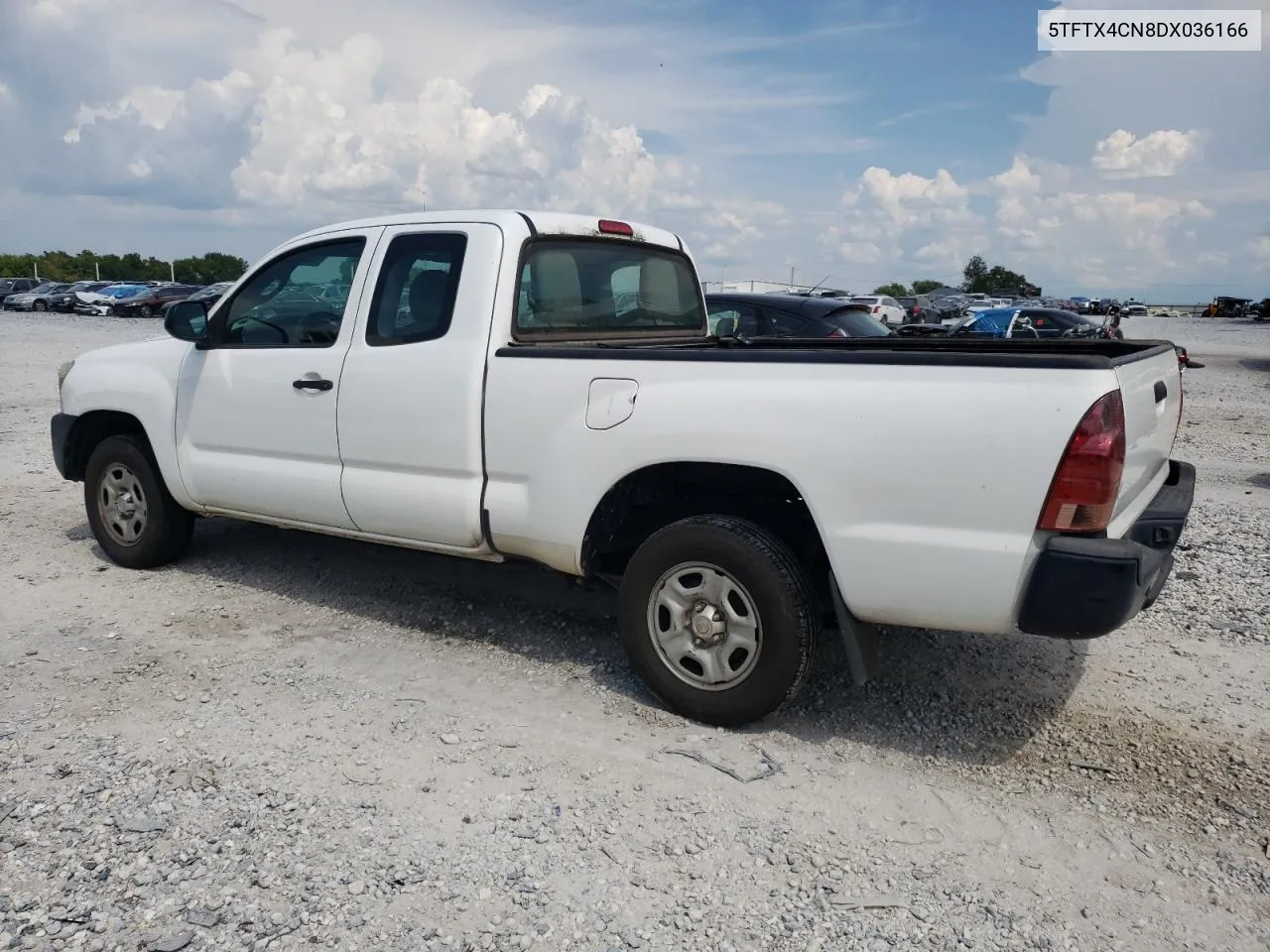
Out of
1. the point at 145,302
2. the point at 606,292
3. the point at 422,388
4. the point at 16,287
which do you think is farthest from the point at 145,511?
the point at 16,287

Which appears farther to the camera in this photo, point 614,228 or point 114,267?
point 114,267

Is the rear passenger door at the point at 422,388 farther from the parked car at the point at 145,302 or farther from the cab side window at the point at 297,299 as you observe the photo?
the parked car at the point at 145,302

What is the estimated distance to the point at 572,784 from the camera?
3.52 metres

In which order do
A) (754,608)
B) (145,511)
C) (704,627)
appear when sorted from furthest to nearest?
(145,511), (704,627), (754,608)

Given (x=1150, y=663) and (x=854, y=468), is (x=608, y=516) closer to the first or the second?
(x=854, y=468)

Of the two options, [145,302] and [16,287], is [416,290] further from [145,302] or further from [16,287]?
[16,287]

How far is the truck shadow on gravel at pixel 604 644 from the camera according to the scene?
4008mm

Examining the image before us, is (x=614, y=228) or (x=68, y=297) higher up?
(x=68, y=297)

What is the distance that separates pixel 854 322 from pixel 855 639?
727 cm

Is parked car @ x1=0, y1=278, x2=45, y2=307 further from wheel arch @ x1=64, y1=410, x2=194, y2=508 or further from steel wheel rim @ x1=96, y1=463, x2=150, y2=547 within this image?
steel wheel rim @ x1=96, y1=463, x2=150, y2=547

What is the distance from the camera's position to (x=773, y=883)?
2973 millimetres

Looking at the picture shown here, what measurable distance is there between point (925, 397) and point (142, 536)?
14.8ft

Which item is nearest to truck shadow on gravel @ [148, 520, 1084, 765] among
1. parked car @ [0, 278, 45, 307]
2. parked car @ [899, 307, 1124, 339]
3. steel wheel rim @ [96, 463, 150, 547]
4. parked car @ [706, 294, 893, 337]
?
steel wheel rim @ [96, 463, 150, 547]

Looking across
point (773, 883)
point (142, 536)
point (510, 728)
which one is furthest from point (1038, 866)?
point (142, 536)
